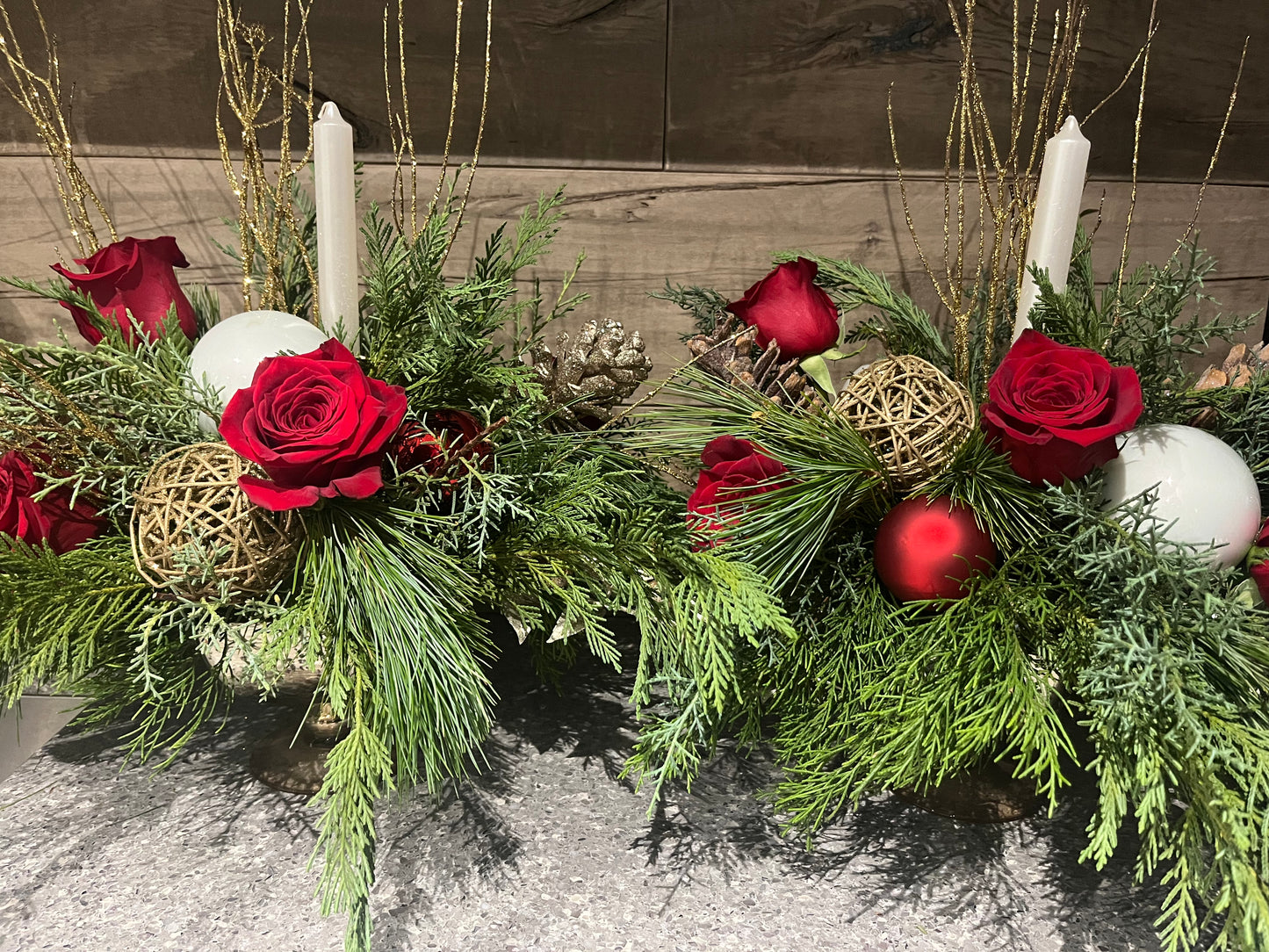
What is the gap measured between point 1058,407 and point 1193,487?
9cm

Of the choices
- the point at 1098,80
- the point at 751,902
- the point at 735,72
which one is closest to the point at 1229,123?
the point at 1098,80

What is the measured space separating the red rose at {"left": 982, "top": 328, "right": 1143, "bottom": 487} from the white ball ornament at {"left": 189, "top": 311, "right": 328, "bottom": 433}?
0.40 metres

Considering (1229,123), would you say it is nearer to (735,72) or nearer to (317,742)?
(735,72)

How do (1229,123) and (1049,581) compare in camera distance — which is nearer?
(1049,581)

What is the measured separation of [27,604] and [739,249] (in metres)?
0.61

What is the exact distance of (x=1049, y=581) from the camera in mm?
508

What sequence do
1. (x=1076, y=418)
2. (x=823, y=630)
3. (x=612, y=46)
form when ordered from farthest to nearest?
(x=612, y=46)
(x=823, y=630)
(x=1076, y=418)

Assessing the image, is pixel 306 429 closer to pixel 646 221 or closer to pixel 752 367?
pixel 752 367

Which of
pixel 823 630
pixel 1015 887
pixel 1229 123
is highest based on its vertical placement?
pixel 1229 123

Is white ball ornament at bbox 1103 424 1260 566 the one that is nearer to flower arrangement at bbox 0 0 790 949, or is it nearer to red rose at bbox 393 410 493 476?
flower arrangement at bbox 0 0 790 949

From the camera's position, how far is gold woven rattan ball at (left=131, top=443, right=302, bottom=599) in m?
0.47

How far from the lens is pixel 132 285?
0.57 metres

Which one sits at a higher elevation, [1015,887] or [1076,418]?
[1076,418]

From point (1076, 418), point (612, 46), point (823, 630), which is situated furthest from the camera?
point (612, 46)
